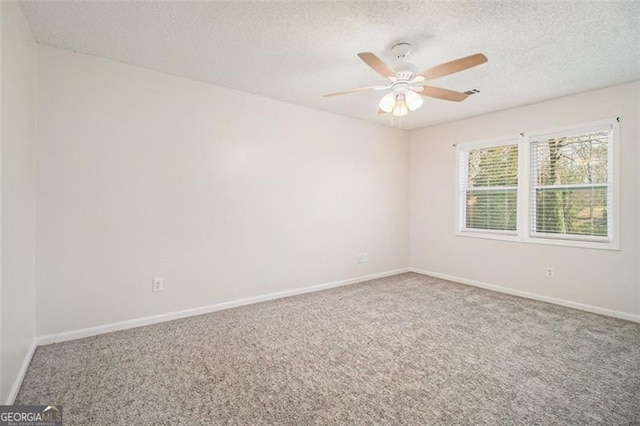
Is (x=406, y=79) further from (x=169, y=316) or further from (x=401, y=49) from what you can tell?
(x=169, y=316)

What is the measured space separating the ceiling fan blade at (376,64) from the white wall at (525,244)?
2.69 meters

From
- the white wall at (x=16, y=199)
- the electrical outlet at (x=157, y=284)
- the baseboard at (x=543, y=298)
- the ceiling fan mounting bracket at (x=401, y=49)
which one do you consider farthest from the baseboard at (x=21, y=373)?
the baseboard at (x=543, y=298)

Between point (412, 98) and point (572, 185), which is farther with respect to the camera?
point (572, 185)

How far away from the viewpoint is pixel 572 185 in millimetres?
3635

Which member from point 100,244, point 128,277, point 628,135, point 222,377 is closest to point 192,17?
point 100,244

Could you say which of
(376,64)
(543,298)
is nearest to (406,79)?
(376,64)

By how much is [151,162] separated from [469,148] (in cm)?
425

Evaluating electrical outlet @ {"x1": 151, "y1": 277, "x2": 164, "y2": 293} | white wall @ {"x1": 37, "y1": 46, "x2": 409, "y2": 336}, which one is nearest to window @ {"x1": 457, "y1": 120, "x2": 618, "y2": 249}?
white wall @ {"x1": 37, "y1": 46, "x2": 409, "y2": 336}

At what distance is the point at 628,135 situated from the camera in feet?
10.5

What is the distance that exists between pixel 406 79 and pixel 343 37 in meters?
0.59

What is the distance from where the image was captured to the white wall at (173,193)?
2.56 meters

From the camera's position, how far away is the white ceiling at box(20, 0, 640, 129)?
2023 mm

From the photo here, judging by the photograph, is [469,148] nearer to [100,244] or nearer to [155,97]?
[155,97]
